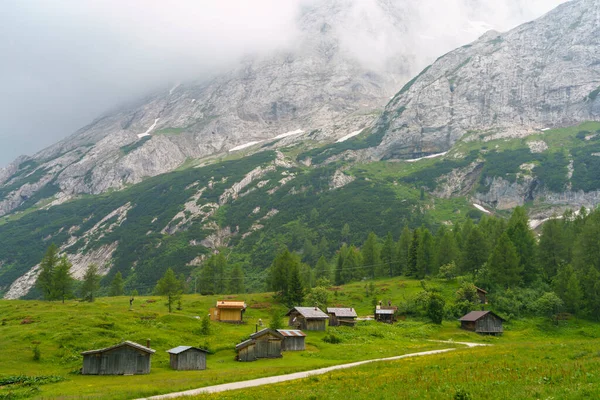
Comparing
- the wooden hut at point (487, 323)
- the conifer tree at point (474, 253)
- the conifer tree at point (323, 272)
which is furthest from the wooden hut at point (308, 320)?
the conifer tree at point (323, 272)

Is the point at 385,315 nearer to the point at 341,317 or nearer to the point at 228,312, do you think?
the point at 341,317

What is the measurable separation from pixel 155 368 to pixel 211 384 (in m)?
17.9

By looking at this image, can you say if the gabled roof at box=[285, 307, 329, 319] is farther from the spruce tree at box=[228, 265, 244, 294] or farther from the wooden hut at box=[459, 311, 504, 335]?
the spruce tree at box=[228, 265, 244, 294]

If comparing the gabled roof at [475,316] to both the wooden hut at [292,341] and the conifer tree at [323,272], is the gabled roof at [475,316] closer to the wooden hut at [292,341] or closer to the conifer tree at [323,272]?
the wooden hut at [292,341]

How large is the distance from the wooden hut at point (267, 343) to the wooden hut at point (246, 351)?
580 mm

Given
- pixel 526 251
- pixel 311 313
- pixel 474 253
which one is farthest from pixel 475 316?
pixel 474 253

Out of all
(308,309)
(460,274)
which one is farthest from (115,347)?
(460,274)

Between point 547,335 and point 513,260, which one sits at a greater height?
point 513,260

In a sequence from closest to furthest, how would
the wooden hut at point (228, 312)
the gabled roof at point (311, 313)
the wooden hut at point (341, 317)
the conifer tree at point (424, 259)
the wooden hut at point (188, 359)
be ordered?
the wooden hut at point (188, 359) < the gabled roof at point (311, 313) < the wooden hut at point (341, 317) < the wooden hut at point (228, 312) < the conifer tree at point (424, 259)

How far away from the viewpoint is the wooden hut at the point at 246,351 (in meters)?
55.7

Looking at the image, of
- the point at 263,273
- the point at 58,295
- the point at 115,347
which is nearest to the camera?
the point at 115,347

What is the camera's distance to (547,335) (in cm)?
6775

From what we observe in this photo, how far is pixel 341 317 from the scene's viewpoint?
277 ft

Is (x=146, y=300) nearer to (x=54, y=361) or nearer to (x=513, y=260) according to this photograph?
(x=54, y=361)
